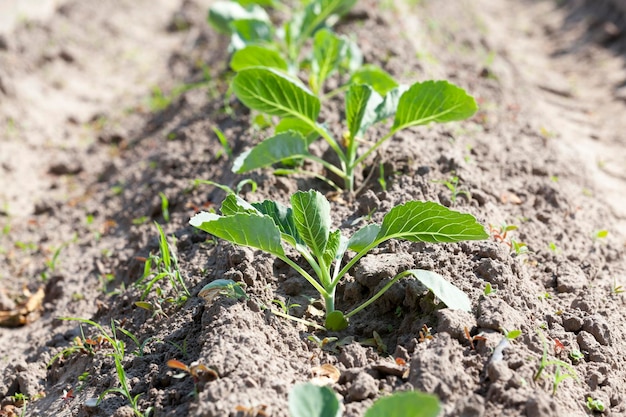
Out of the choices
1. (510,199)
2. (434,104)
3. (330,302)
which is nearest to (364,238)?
(330,302)

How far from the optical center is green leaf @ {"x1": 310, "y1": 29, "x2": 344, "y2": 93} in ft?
12.2

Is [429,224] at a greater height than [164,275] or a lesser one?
greater

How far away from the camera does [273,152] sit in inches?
116

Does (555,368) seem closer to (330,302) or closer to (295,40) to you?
(330,302)

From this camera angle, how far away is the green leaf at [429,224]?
7.35 ft

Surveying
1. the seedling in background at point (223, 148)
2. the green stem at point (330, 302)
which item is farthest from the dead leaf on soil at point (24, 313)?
the green stem at point (330, 302)

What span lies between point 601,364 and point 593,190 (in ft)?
5.44

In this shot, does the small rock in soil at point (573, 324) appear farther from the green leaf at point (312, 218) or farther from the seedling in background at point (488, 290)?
the green leaf at point (312, 218)

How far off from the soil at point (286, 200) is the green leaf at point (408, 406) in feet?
0.96

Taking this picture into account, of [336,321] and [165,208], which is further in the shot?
[165,208]

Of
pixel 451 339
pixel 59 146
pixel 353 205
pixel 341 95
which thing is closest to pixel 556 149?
pixel 341 95

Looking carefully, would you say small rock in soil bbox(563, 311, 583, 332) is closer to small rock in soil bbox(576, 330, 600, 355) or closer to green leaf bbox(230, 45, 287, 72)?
small rock in soil bbox(576, 330, 600, 355)

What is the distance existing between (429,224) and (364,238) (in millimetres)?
219

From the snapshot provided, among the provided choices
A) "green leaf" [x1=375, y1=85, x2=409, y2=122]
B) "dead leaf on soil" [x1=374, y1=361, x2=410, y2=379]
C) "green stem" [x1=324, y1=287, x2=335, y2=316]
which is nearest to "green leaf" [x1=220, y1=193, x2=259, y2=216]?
"green stem" [x1=324, y1=287, x2=335, y2=316]
